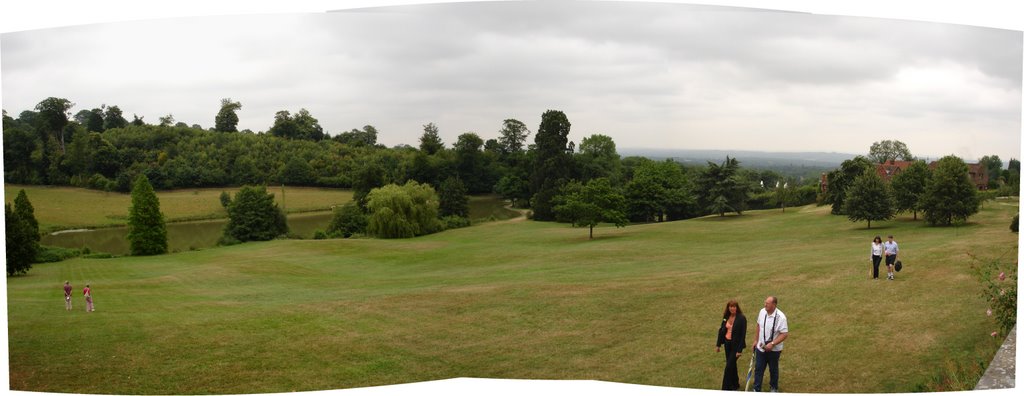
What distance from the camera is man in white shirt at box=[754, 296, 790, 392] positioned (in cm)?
1345

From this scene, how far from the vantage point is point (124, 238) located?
22156 mm

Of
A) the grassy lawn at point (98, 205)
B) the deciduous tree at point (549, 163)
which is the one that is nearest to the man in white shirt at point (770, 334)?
the deciduous tree at point (549, 163)

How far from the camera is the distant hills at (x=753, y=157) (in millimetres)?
21953

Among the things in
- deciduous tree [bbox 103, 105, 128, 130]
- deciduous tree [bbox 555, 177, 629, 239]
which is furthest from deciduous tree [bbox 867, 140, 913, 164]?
deciduous tree [bbox 103, 105, 128, 130]

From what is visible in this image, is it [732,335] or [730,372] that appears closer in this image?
[732,335]

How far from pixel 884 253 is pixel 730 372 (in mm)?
7523

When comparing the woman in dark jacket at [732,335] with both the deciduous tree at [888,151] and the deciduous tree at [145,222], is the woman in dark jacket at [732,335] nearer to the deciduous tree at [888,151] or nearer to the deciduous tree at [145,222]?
the deciduous tree at [888,151]

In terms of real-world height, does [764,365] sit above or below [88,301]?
below

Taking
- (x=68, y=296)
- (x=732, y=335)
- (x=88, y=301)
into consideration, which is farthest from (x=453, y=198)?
(x=732, y=335)

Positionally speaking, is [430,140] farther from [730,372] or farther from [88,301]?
[730,372]

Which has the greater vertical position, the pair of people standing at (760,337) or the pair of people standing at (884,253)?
the pair of people standing at (884,253)

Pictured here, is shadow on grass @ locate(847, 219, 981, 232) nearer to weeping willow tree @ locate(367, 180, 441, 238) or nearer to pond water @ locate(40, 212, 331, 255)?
weeping willow tree @ locate(367, 180, 441, 238)

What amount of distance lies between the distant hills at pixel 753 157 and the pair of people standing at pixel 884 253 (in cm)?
314

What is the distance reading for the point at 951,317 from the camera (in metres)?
17.0
